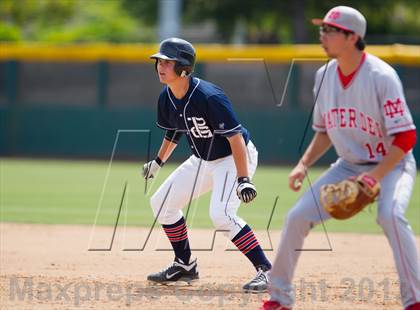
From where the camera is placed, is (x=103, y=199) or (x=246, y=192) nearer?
(x=246, y=192)

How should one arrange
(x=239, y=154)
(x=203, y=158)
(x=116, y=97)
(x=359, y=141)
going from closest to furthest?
(x=359, y=141), (x=239, y=154), (x=203, y=158), (x=116, y=97)

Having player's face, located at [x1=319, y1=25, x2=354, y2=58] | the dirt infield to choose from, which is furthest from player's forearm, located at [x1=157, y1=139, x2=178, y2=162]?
player's face, located at [x1=319, y1=25, x2=354, y2=58]

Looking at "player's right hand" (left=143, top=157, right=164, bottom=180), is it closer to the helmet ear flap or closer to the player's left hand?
the helmet ear flap

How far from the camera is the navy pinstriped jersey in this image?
21.6 ft

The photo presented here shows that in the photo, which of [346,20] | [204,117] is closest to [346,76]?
[346,20]

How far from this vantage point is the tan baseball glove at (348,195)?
4926 millimetres

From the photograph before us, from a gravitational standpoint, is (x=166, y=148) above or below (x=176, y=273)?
above

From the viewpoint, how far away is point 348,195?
4.96 meters

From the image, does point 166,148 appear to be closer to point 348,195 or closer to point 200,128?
point 200,128

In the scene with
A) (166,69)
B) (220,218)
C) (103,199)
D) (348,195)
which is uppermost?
(166,69)

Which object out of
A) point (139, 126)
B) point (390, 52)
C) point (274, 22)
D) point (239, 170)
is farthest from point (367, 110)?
point (274, 22)

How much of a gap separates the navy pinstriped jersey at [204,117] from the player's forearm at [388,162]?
1.78 metres

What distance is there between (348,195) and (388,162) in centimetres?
30

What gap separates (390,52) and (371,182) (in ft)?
49.5
